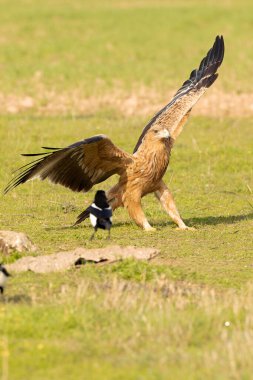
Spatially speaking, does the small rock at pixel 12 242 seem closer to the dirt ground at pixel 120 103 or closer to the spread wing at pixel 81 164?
the spread wing at pixel 81 164

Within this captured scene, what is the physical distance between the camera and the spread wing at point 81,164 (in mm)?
11148

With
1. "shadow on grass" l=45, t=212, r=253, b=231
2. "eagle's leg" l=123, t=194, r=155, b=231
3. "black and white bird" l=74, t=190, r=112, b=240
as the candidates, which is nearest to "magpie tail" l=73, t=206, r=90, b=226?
"shadow on grass" l=45, t=212, r=253, b=231

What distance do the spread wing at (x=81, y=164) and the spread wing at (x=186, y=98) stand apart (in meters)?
0.51

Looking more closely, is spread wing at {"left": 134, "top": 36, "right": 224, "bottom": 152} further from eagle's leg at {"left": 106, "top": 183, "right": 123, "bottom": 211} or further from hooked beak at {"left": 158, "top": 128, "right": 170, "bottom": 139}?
eagle's leg at {"left": 106, "top": 183, "right": 123, "bottom": 211}

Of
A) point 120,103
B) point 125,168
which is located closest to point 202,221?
point 125,168

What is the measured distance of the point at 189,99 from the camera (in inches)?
508

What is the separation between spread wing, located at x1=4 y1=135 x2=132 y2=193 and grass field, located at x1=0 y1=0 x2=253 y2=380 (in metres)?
0.64

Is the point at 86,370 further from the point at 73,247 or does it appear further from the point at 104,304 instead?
the point at 73,247

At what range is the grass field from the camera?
674cm

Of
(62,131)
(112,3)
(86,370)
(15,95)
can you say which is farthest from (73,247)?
(112,3)

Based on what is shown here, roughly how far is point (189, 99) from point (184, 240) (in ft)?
7.76

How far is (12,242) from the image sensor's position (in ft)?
32.3

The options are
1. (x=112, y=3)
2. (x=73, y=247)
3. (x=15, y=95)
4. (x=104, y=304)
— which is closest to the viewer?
(x=104, y=304)

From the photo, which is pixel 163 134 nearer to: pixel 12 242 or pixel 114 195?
pixel 114 195
